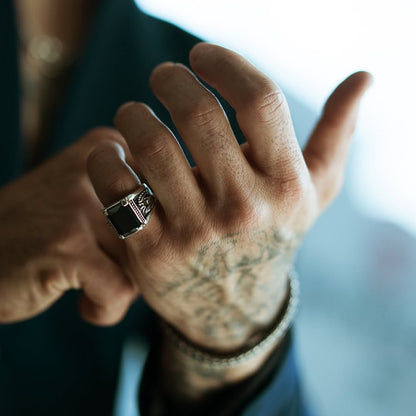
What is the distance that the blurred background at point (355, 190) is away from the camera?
865 mm

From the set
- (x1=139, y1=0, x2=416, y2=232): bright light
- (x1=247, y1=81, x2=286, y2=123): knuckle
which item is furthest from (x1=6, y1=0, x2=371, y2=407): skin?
(x1=139, y1=0, x2=416, y2=232): bright light

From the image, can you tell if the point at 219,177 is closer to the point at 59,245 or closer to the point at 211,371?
the point at 59,245

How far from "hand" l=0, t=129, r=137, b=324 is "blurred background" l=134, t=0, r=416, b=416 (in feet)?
1.46

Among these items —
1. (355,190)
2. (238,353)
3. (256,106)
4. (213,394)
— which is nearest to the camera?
(256,106)

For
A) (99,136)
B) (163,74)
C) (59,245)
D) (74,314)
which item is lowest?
(74,314)

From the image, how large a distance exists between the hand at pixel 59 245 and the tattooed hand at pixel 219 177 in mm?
90

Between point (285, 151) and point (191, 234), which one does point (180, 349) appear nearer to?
point (191, 234)

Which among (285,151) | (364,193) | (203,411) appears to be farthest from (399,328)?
(285,151)

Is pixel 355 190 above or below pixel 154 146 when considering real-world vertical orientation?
below

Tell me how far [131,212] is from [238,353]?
372 mm

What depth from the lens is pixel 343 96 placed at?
591mm

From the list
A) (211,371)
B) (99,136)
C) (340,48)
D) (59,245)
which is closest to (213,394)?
(211,371)

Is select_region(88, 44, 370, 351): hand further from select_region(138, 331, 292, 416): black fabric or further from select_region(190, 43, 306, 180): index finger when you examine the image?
select_region(138, 331, 292, 416): black fabric

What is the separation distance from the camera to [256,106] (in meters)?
0.50
